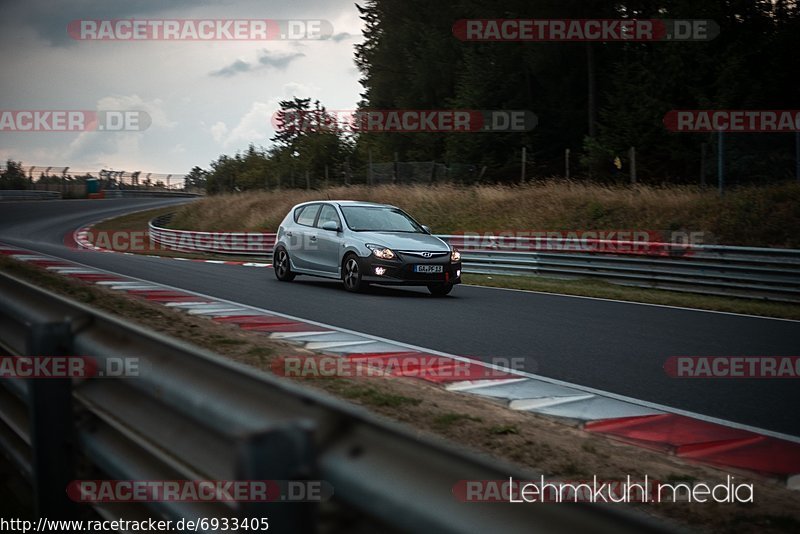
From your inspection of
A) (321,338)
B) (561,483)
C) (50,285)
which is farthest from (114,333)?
(50,285)

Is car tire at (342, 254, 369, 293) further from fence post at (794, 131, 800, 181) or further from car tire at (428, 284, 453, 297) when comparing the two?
fence post at (794, 131, 800, 181)

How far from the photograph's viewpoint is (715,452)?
5.46 meters

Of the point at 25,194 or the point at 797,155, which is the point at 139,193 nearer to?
the point at 25,194

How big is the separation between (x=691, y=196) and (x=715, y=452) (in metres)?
18.0

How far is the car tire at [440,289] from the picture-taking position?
1475 cm

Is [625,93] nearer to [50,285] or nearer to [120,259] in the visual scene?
[120,259]

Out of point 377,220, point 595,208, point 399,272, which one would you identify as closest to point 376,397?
point 399,272

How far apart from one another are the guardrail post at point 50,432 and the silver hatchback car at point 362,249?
11072 mm

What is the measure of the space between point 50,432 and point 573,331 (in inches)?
319

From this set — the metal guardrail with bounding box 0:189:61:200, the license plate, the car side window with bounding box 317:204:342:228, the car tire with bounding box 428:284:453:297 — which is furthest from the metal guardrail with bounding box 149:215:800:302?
the metal guardrail with bounding box 0:189:61:200

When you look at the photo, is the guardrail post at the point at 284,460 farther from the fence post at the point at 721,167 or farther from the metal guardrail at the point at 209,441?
the fence post at the point at 721,167

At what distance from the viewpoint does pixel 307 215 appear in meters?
16.9

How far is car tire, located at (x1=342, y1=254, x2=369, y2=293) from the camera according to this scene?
1462cm

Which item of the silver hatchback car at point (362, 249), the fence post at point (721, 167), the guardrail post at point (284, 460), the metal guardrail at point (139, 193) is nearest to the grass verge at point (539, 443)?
the guardrail post at point (284, 460)
